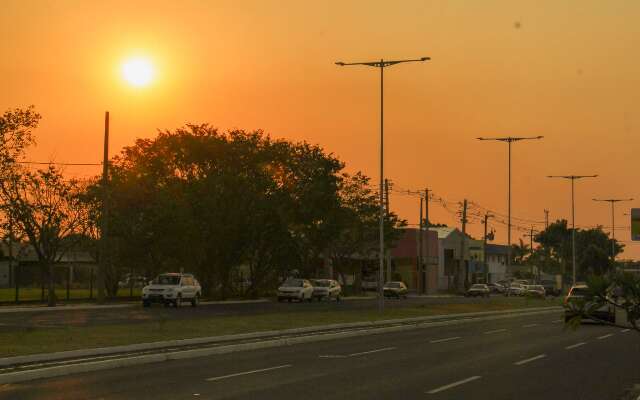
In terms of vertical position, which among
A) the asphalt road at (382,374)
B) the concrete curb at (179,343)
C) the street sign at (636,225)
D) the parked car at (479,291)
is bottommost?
the asphalt road at (382,374)

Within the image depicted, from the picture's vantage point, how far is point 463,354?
24.2 meters

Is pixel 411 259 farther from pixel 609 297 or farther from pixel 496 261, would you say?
pixel 609 297

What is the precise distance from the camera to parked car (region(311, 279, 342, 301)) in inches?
2748

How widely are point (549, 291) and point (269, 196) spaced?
1972 inches

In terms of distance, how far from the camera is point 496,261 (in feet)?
530

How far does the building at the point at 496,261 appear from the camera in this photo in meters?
155

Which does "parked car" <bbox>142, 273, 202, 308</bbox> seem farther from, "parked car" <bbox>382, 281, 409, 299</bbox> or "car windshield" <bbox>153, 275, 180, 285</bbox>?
"parked car" <bbox>382, 281, 409, 299</bbox>

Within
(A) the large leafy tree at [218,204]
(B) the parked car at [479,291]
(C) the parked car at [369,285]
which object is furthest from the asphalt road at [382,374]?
(C) the parked car at [369,285]

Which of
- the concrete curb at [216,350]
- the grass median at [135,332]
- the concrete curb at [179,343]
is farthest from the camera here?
the grass median at [135,332]

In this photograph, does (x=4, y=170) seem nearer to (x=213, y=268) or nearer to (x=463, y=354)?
(x=213, y=268)

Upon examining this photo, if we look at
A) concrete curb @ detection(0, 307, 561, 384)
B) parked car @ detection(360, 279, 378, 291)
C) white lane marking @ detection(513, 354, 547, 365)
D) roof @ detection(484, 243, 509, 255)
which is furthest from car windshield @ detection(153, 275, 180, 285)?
roof @ detection(484, 243, 509, 255)

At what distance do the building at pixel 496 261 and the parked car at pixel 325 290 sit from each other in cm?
8460

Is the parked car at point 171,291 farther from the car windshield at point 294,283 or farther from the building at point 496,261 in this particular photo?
the building at point 496,261

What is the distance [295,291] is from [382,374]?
46.6 m
